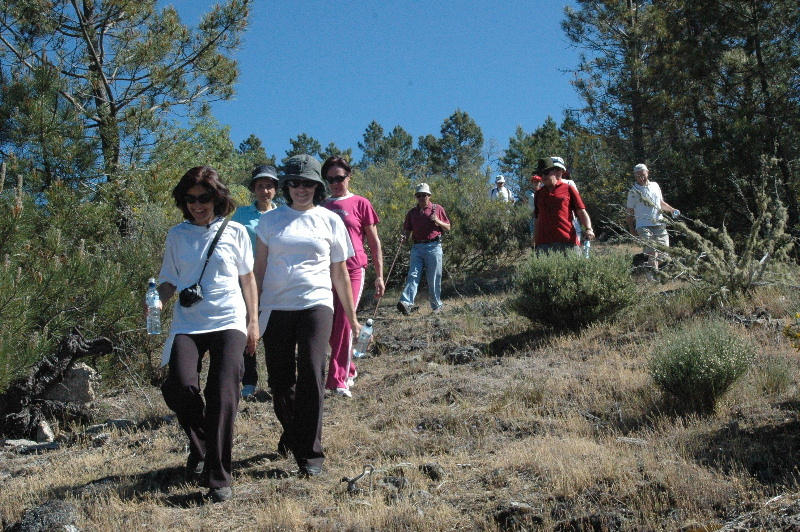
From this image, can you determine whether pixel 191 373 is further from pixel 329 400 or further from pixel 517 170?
pixel 517 170

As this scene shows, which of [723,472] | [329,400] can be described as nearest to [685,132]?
[329,400]

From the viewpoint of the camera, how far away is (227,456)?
14.2 ft

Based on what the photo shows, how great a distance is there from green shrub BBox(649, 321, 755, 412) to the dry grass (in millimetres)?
129

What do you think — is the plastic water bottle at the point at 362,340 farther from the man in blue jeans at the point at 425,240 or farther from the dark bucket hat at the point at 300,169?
the man in blue jeans at the point at 425,240

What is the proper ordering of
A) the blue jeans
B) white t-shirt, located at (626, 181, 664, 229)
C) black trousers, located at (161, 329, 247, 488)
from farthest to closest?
the blue jeans
white t-shirt, located at (626, 181, 664, 229)
black trousers, located at (161, 329, 247, 488)

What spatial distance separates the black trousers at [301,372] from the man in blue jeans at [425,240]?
5.92 metres

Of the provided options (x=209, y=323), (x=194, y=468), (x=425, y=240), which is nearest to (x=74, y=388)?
(x=194, y=468)

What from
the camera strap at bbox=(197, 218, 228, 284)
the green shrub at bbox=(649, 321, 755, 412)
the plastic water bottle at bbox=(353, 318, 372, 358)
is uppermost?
the camera strap at bbox=(197, 218, 228, 284)

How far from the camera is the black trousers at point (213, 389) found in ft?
13.9

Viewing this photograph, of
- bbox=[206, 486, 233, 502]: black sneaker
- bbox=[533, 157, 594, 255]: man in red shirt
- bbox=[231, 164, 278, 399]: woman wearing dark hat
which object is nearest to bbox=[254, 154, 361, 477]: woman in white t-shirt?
bbox=[206, 486, 233, 502]: black sneaker

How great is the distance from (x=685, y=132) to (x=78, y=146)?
935 centimetres

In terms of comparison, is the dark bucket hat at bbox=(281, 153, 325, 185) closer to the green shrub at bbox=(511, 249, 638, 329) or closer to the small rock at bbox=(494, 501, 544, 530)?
the small rock at bbox=(494, 501, 544, 530)

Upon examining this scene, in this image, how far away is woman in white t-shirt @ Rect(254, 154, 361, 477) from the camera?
4586mm

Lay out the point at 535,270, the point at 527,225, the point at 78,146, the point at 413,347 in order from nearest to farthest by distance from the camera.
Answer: the point at 535,270 < the point at 413,347 < the point at 78,146 < the point at 527,225
